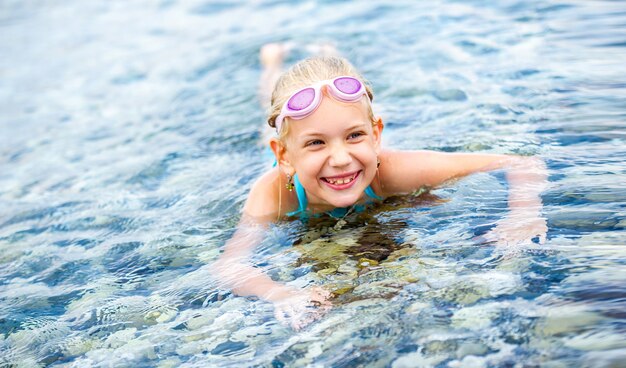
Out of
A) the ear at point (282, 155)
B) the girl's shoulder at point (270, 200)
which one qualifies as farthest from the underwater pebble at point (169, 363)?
the girl's shoulder at point (270, 200)

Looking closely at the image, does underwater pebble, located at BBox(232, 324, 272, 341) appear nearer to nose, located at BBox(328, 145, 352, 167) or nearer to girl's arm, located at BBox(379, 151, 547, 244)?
nose, located at BBox(328, 145, 352, 167)

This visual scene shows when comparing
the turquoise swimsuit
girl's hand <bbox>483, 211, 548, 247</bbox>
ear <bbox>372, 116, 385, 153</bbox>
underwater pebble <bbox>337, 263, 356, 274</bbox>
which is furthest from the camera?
the turquoise swimsuit

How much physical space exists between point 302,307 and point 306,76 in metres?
1.57

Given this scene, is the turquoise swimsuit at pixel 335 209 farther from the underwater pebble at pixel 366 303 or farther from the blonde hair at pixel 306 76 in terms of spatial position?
the underwater pebble at pixel 366 303

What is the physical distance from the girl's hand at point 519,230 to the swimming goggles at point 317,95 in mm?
1128

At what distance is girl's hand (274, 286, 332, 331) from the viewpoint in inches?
147

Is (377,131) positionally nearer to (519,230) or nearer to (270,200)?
(270,200)

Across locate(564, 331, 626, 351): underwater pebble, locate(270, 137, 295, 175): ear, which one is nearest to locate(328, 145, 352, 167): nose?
locate(270, 137, 295, 175): ear

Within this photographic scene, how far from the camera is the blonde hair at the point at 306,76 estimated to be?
15.4ft

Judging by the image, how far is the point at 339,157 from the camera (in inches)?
175

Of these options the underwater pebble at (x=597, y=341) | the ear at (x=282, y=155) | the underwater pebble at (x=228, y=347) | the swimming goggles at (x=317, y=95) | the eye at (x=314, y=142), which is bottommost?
the underwater pebble at (x=228, y=347)

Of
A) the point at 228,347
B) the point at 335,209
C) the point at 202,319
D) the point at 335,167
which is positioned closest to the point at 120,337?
the point at 202,319

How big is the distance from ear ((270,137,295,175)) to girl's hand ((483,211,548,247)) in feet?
4.46

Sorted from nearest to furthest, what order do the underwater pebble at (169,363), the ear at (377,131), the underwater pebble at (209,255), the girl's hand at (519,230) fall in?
the underwater pebble at (169,363), the girl's hand at (519,230), the ear at (377,131), the underwater pebble at (209,255)
